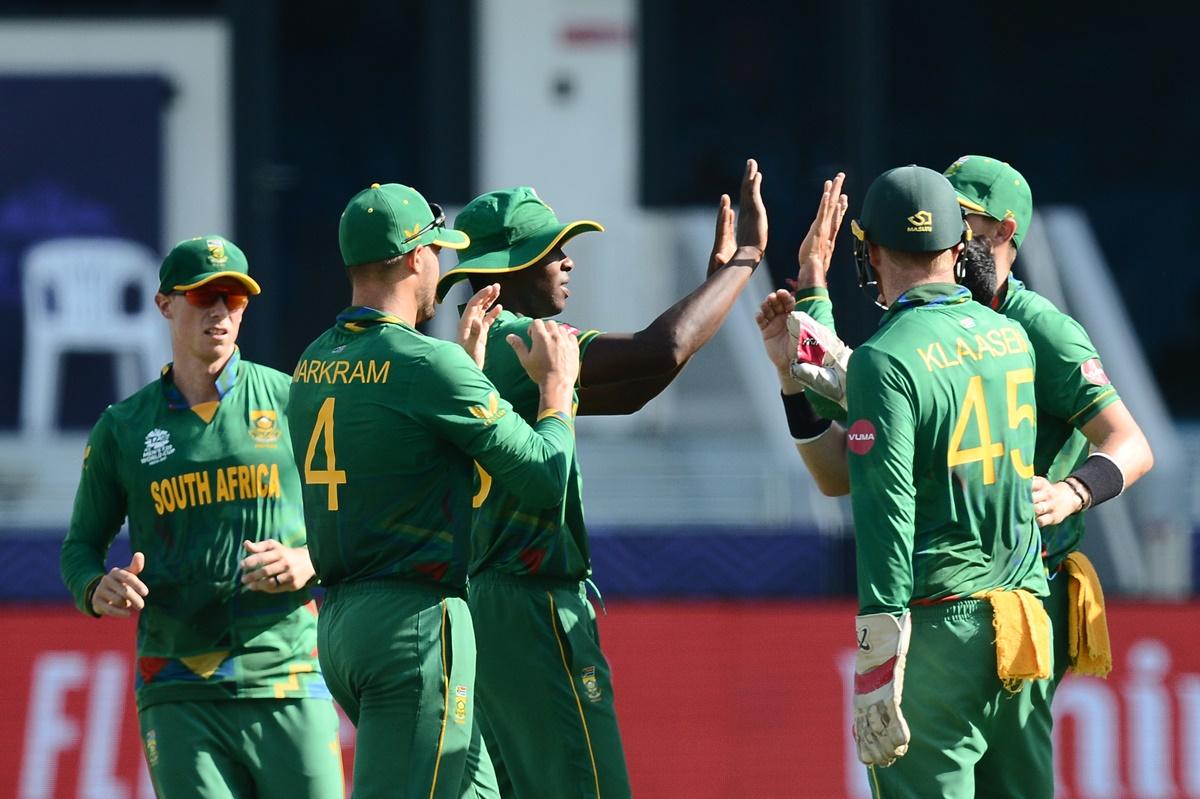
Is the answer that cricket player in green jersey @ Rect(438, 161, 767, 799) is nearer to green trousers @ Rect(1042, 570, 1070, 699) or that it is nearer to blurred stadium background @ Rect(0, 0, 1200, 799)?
green trousers @ Rect(1042, 570, 1070, 699)

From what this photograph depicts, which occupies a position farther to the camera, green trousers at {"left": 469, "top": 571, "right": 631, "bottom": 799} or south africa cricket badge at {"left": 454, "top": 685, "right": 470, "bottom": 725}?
Answer: green trousers at {"left": 469, "top": 571, "right": 631, "bottom": 799}

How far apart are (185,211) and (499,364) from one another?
978 cm

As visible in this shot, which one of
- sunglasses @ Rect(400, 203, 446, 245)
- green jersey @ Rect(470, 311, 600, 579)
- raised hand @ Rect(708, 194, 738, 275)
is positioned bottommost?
green jersey @ Rect(470, 311, 600, 579)

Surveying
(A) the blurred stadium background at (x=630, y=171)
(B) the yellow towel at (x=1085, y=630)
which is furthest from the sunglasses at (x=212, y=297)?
(A) the blurred stadium background at (x=630, y=171)

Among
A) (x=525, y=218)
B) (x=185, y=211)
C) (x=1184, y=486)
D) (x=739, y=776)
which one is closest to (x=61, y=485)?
(x=185, y=211)

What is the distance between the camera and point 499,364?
5.84 meters

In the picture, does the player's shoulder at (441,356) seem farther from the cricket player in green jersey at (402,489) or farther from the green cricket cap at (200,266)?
the green cricket cap at (200,266)

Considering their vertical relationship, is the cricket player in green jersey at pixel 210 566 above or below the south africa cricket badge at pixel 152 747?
above

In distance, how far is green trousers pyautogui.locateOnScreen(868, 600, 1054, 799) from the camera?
5.14 m

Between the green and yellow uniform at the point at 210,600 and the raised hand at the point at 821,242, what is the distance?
1.71 m

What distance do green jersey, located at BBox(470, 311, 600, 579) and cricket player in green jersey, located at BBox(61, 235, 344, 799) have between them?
725 mm

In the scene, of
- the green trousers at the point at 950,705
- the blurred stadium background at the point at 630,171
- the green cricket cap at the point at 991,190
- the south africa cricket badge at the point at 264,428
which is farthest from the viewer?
the blurred stadium background at the point at 630,171

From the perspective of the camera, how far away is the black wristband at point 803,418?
5879 millimetres

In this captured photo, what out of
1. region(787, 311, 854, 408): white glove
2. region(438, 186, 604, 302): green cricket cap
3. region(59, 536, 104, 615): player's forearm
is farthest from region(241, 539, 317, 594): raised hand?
region(787, 311, 854, 408): white glove
